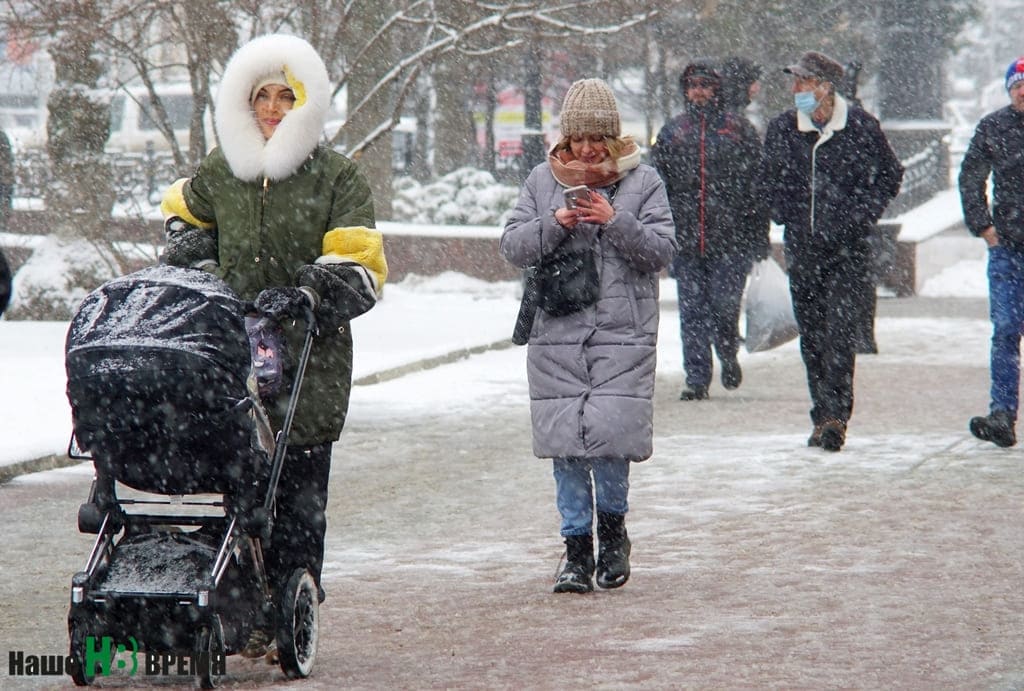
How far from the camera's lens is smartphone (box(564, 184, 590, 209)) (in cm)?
624

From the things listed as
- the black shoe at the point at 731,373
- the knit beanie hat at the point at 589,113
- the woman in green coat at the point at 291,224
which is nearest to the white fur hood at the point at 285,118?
the woman in green coat at the point at 291,224

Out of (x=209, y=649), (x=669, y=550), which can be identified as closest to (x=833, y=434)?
(x=669, y=550)

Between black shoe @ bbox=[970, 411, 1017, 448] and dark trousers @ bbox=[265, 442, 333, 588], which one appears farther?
black shoe @ bbox=[970, 411, 1017, 448]

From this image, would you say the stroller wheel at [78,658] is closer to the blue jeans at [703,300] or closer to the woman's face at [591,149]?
the woman's face at [591,149]

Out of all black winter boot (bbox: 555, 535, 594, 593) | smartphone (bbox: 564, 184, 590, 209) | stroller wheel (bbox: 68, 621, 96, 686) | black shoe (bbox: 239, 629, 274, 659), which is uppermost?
smartphone (bbox: 564, 184, 590, 209)

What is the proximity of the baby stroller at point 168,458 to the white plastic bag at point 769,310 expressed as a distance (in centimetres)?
757

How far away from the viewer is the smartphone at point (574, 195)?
6242 millimetres

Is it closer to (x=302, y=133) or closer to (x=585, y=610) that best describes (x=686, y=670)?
(x=585, y=610)

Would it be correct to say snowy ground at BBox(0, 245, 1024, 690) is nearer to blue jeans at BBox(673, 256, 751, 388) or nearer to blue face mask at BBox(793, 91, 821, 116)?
blue jeans at BBox(673, 256, 751, 388)

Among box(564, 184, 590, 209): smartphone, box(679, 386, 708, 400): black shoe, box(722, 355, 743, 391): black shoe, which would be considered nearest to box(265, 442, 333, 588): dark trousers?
box(564, 184, 590, 209): smartphone

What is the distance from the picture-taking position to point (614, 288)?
6.42 meters

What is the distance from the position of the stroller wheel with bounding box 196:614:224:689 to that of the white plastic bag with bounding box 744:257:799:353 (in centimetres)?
780

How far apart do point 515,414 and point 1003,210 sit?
3.52 meters

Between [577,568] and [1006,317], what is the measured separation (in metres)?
3.97
